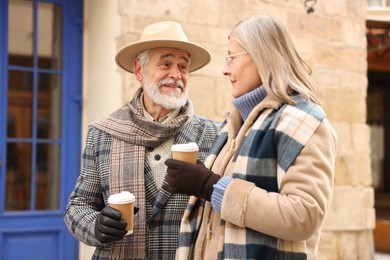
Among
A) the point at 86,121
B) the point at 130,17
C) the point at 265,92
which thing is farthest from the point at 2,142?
the point at 265,92

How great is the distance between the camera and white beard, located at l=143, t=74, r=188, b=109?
2.61m

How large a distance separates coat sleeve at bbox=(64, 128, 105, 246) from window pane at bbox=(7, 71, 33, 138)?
1.88 metres

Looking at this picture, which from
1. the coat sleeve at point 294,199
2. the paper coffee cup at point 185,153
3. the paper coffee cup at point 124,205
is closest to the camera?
the coat sleeve at point 294,199

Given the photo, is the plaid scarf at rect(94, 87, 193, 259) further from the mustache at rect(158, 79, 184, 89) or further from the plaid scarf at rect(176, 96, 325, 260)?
the plaid scarf at rect(176, 96, 325, 260)

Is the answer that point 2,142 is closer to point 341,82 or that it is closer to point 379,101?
point 341,82

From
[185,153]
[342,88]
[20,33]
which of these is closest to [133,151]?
[185,153]

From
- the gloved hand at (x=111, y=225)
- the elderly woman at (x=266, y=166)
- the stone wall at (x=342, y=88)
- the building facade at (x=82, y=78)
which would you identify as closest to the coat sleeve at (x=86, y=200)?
the gloved hand at (x=111, y=225)

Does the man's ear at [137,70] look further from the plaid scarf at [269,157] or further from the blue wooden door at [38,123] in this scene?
the blue wooden door at [38,123]

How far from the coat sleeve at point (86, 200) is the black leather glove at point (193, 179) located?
636mm

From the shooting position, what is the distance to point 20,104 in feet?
14.2

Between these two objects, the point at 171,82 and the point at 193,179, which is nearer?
the point at 193,179

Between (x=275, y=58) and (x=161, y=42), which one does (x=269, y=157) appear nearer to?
(x=275, y=58)

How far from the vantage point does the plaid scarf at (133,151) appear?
7.94 feet

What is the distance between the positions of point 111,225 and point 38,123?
255cm
